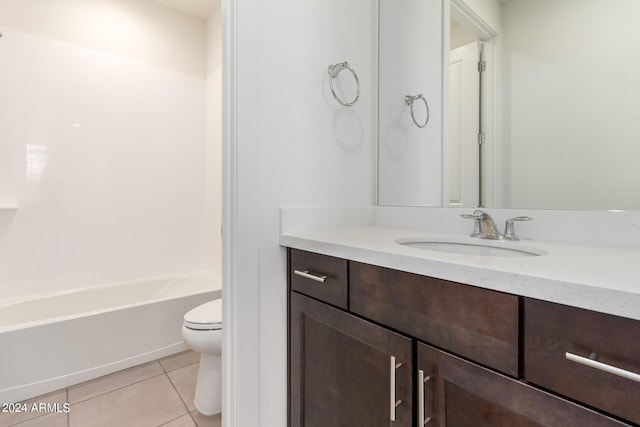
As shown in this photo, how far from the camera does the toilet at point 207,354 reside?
4.58ft

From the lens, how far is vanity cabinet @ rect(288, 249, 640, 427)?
19.8 inches

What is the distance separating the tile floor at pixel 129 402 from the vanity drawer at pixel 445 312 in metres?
1.12

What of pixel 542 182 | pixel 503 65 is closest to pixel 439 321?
pixel 542 182

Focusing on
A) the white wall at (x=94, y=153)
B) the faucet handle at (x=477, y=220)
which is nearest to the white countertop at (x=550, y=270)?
the faucet handle at (x=477, y=220)

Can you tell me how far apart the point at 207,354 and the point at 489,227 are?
4.51 feet

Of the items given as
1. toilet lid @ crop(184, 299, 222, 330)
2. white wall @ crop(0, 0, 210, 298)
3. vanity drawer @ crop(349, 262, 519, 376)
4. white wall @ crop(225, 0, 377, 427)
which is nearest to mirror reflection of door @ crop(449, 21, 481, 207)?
white wall @ crop(225, 0, 377, 427)

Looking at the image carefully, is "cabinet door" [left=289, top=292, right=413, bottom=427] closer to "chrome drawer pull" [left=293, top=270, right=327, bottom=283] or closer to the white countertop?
"chrome drawer pull" [left=293, top=270, right=327, bottom=283]

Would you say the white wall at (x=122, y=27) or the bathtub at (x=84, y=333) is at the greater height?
the white wall at (x=122, y=27)

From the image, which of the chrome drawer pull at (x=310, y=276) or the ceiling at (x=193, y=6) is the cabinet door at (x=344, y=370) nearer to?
the chrome drawer pull at (x=310, y=276)

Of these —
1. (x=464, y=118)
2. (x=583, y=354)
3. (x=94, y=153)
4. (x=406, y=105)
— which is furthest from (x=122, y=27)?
(x=583, y=354)

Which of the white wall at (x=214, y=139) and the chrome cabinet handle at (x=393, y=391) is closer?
the chrome cabinet handle at (x=393, y=391)

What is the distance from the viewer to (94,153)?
2164mm

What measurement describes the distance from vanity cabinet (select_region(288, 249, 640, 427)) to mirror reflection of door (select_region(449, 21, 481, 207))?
2.17 feet

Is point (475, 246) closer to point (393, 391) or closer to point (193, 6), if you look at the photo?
point (393, 391)
